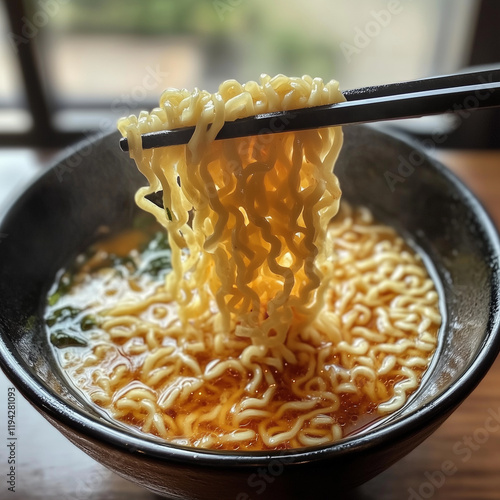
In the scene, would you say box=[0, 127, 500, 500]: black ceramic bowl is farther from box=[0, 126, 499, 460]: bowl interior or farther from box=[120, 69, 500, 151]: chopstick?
box=[120, 69, 500, 151]: chopstick

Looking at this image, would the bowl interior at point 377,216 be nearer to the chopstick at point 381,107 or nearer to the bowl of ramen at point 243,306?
the bowl of ramen at point 243,306

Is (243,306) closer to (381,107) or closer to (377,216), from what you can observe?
(381,107)

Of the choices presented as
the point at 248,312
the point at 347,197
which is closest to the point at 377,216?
the point at 347,197

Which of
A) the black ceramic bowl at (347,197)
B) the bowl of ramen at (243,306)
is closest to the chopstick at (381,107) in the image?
the bowl of ramen at (243,306)

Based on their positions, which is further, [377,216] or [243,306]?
[377,216]

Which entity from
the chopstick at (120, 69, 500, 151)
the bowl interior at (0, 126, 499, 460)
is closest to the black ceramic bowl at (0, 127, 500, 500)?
the bowl interior at (0, 126, 499, 460)

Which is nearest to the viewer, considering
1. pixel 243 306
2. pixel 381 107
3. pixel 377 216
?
pixel 381 107

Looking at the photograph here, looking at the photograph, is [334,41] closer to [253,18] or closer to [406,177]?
[253,18]
